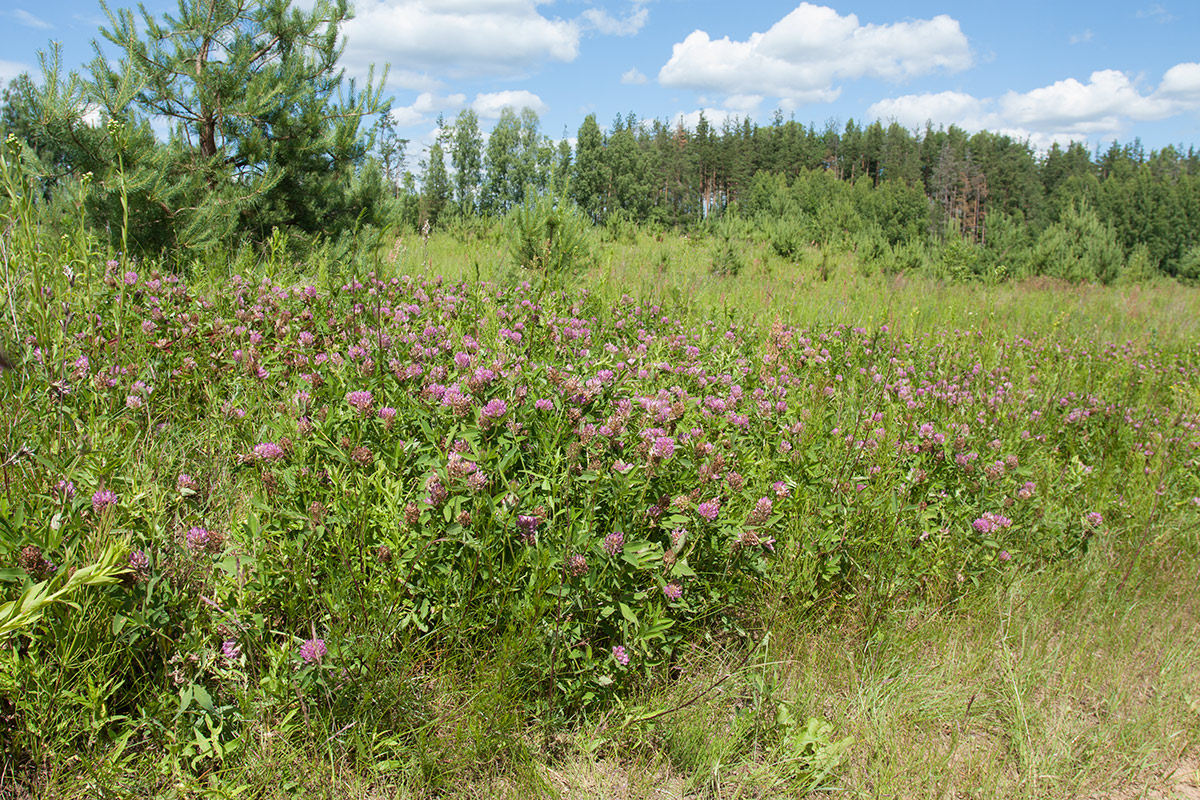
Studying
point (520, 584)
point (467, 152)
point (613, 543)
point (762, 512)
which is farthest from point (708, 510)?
point (467, 152)

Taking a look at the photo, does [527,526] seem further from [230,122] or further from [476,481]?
[230,122]

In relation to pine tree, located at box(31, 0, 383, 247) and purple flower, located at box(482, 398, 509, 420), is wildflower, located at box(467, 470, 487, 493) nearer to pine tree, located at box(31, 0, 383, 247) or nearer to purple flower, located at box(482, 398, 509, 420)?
purple flower, located at box(482, 398, 509, 420)

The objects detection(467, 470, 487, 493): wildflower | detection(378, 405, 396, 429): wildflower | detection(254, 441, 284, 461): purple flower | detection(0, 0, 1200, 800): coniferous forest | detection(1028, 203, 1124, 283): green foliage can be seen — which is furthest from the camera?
detection(1028, 203, 1124, 283): green foliage

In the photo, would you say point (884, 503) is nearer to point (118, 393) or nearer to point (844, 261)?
point (118, 393)

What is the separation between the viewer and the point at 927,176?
68188 millimetres

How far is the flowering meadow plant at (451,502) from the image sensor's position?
1737 mm

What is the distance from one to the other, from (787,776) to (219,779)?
1502 mm

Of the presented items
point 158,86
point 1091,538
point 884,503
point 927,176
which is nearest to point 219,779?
point 884,503

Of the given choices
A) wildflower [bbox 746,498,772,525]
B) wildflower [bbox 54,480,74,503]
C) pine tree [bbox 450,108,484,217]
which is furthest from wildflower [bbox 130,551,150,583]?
pine tree [bbox 450,108,484,217]

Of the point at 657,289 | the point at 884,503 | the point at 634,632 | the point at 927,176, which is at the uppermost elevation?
the point at 927,176

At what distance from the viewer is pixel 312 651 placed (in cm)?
164

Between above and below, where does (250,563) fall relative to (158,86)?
below

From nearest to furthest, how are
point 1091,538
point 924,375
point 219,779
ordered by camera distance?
point 219,779, point 1091,538, point 924,375

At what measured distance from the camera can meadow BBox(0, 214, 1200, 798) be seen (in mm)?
1666
